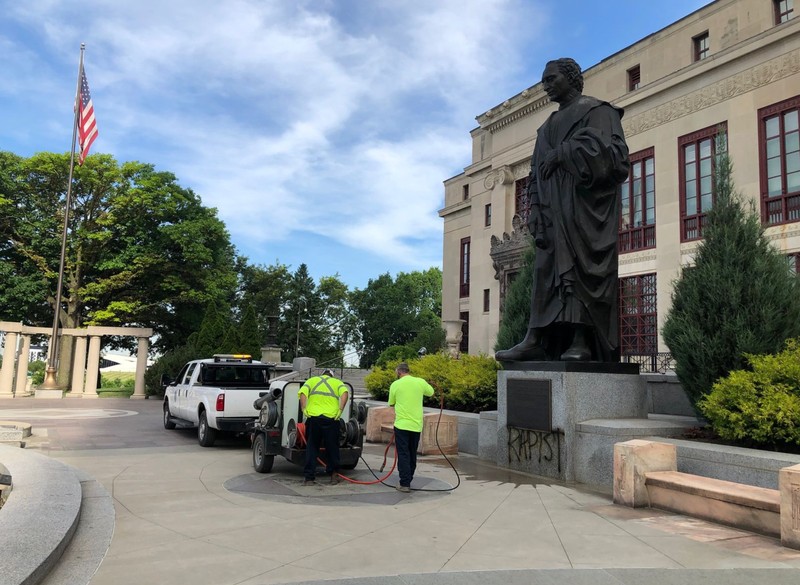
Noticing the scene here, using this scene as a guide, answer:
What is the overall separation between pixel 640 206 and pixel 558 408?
20.5 m

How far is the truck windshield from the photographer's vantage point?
14.3 meters

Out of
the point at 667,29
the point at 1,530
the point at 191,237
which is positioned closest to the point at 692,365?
the point at 1,530

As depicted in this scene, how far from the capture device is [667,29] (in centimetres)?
2653

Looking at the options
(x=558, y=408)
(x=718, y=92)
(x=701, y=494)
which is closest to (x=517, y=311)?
(x=558, y=408)

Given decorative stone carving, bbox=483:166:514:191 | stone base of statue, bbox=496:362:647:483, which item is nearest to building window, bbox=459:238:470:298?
decorative stone carving, bbox=483:166:514:191

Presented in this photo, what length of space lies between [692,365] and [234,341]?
84.4ft

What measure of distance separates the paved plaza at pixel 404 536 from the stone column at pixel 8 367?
2495 centimetres

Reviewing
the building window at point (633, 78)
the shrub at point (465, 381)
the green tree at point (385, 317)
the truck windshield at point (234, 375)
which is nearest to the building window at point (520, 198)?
the building window at point (633, 78)

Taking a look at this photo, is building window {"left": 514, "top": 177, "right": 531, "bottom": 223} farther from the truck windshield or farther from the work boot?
the work boot

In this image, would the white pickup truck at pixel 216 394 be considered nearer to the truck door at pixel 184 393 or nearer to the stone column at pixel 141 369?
the truck door at pixel 184 393

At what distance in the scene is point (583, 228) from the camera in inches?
375

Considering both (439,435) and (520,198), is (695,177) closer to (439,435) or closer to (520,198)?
(520,198)

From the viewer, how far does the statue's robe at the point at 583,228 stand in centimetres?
934

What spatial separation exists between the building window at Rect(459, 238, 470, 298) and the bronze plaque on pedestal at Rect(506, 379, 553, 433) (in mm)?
31429
